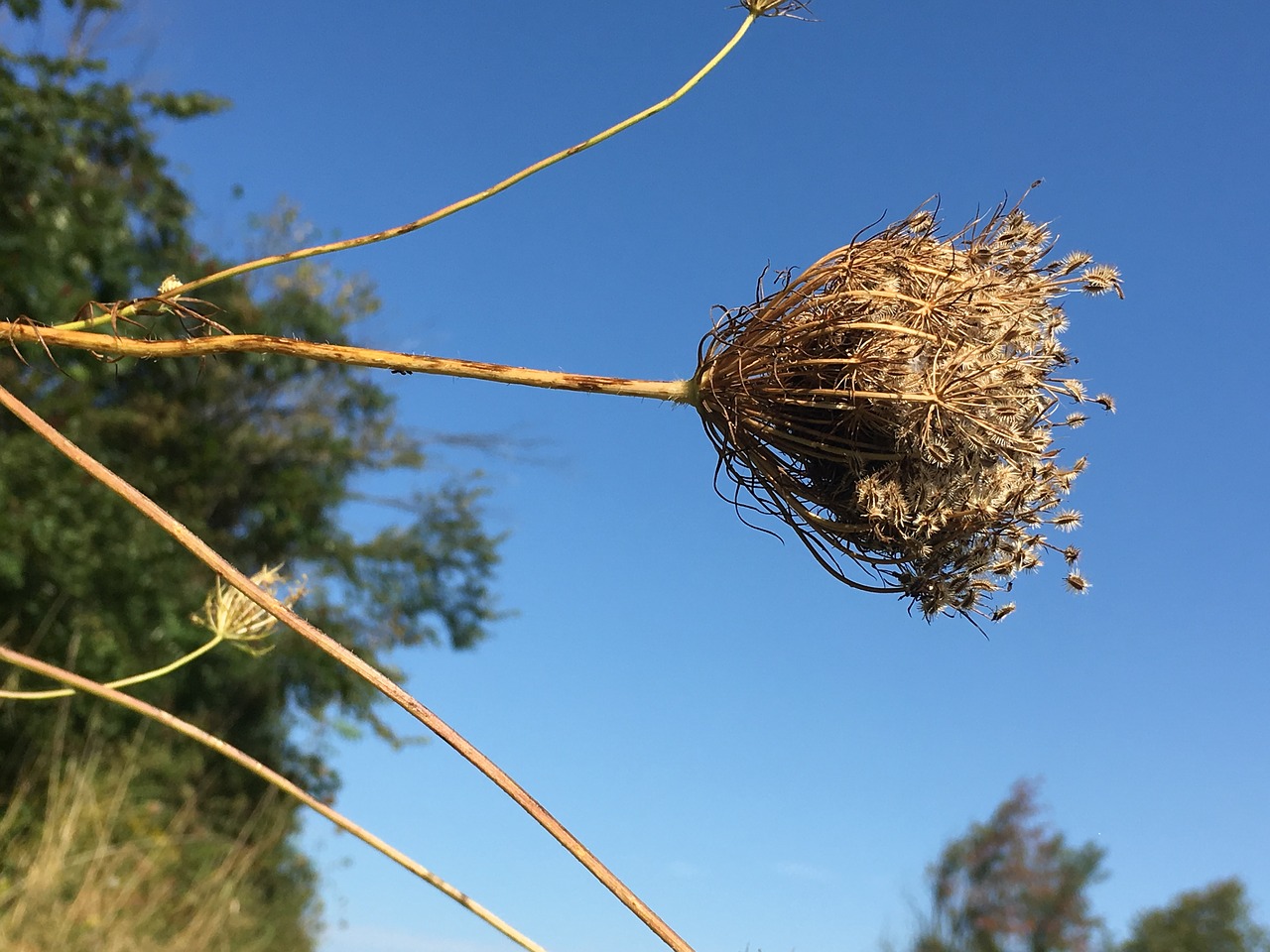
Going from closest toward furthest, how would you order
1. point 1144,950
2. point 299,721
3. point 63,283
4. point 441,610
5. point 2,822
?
point 2,822
point 63,283
point 1144,950
point 299,721
point 441,610

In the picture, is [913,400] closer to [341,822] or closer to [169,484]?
[341,822]

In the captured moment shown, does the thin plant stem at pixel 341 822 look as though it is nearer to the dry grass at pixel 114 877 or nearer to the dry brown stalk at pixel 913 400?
the dry brown stalk at pixel 913 400

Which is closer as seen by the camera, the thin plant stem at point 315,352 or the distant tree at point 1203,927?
the thin plant stem at point 315,352

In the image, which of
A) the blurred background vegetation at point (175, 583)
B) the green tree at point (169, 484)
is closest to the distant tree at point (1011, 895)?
the blurred background vegetation at point (175, 583)

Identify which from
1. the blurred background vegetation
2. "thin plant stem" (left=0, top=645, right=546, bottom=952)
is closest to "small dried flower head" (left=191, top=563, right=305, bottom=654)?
"thin plant stem" (left=0, top=645, right=546, bottom=952)

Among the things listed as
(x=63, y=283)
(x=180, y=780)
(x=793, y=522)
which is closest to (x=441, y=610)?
(x=180, y=780)

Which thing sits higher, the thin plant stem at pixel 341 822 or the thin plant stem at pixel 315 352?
the thin plant stem at pixel 315 352

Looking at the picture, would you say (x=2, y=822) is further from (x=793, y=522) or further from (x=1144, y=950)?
(x=1144, y=950)

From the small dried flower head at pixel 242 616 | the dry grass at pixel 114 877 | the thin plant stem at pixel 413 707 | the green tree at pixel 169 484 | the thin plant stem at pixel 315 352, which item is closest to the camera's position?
the thin plant stem at pixel 413 707

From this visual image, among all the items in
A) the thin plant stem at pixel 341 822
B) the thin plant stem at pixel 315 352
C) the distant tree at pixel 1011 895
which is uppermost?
the distant tree at pixel 1011 895
